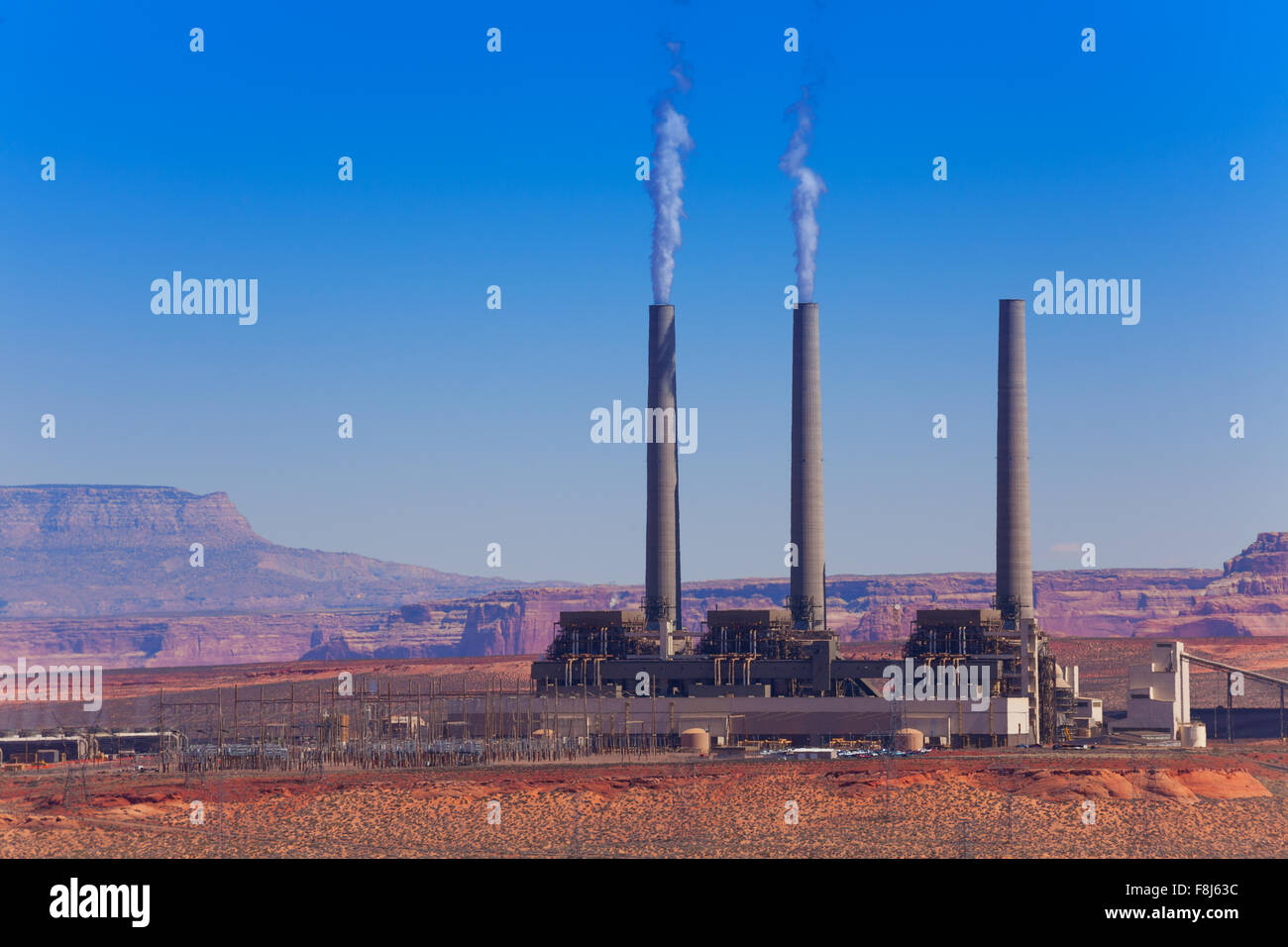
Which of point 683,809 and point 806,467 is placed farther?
point 806,467

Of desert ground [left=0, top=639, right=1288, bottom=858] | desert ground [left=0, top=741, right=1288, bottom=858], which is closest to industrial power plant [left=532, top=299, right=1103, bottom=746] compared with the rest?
desert ground [left=0, top=639, right=1288, bottom=858]

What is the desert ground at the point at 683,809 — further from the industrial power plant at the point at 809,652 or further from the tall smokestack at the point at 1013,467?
the tall smokestack at the point at 1013,467

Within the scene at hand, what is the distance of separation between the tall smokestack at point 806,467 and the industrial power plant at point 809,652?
104 millimetres

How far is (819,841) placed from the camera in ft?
256

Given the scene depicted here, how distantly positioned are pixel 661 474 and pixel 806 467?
10854 mm

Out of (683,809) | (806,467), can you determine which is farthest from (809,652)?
(683,809)

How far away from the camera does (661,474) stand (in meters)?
131

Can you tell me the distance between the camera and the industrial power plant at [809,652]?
116 meters

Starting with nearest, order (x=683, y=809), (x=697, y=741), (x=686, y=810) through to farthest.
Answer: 1. (x=686, y=810)
2. (x=683, y=809)
3. (x=697, y=741)

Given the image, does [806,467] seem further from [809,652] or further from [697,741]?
[697,741]

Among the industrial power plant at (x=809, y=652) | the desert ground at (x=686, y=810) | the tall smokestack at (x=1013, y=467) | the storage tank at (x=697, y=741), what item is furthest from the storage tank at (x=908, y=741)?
the tall smokestack at (x=1013, y=467)

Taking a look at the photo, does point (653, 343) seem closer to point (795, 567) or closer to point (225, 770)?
point (795, 567)
